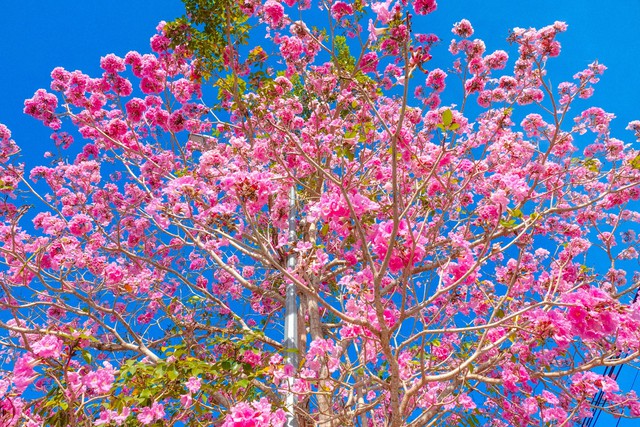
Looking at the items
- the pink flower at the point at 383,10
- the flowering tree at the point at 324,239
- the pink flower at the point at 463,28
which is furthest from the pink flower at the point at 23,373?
the pink flower at the point at 463,28

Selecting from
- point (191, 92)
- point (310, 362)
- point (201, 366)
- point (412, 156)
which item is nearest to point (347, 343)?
point (310, 362)

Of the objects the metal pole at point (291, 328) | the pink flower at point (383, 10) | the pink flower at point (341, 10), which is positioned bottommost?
the metal pole at point (291, 328)

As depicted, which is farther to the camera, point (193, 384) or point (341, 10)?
point (341, 10)

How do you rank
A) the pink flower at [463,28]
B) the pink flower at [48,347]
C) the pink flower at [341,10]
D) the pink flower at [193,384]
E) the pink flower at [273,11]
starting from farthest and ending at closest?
the pink flower at [273,11]
the pink flower at [463,28]
the pink flower at [341,10]
the pink flower at [193,384]
the pink flower at [48,347]

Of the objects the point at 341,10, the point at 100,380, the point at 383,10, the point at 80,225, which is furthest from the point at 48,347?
the point at 341,10

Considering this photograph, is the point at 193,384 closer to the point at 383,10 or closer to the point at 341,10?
the point at 383,10

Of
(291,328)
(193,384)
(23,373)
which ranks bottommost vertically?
(193,384)

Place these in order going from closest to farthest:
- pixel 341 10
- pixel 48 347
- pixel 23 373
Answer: pixel 48 347
pixel 23 373
pixel 341 10

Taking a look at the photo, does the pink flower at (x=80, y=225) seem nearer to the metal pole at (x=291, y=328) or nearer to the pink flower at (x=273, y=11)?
the metal pole at (x=291, y=328)

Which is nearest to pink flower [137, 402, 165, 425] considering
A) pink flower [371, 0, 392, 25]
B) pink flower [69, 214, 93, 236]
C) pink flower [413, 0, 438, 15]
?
pink flower [371, 0, 392, 25]

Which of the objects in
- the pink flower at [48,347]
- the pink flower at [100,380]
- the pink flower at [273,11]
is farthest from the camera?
the pink flower at [273,11]

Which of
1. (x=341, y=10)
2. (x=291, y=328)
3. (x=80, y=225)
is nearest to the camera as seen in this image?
(x=291, y=328)

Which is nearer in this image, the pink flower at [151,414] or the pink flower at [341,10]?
the pink flower at [151,414]

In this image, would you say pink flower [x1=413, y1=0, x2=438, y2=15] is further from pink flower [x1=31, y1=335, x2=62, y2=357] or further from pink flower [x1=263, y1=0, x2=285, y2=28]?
pink flower [x1=31, y1=335, x2=62, y2=357]
